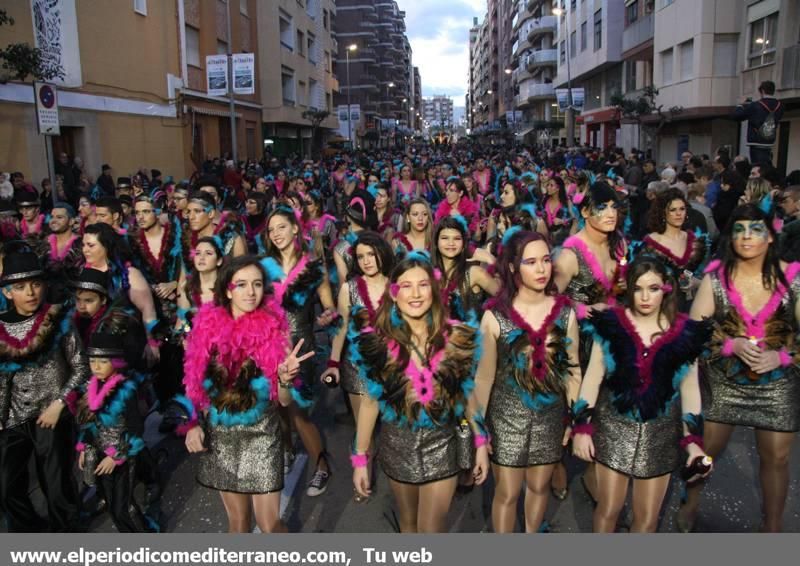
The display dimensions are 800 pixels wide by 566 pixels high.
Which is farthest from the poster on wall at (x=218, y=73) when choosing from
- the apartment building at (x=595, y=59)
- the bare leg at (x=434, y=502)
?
the bare leg at (x=434, y=502)

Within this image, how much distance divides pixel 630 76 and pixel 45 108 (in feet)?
108

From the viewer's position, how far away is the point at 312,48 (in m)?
43.7

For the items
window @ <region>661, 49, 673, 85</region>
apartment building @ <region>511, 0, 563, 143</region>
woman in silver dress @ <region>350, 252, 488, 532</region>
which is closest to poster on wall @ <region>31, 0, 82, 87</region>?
woman in silver dress @ <region>350, 252, 488, 532</region>

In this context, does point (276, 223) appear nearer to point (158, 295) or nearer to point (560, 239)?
point (158, 295)

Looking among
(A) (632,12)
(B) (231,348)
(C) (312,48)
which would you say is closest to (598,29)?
(A) (632,12)

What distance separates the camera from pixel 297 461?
16.7 ft

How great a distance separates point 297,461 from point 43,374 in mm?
1992

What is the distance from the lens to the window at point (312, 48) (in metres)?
43.2

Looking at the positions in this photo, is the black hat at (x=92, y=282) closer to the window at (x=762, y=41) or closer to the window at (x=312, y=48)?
the window at (x=762, y=41)

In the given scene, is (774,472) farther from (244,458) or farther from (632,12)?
(632,12)

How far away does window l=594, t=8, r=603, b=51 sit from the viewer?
125 feet

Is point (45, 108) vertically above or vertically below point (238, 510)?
above

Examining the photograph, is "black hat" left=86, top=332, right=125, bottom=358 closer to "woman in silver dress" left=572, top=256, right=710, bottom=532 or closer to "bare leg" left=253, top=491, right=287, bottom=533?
"bare leg" left=253, top=491, right=287, bottom=533
